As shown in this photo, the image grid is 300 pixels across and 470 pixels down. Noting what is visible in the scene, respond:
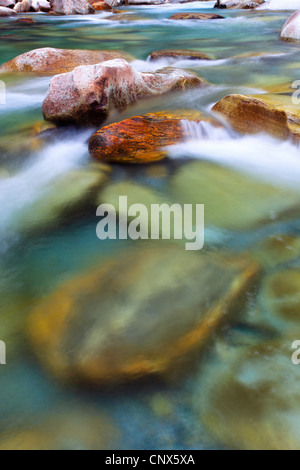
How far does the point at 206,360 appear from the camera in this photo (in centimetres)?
200

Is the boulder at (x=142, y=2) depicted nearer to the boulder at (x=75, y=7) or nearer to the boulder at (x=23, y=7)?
the boulder at (x=23, y=7)

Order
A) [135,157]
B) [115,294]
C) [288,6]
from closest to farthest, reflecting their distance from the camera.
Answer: [115,294]
[135,157]
[288,6]

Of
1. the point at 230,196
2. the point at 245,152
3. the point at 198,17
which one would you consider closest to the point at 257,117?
the point at 245,152

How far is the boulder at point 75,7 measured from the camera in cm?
1981

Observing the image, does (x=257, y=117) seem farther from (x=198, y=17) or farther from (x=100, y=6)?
(x=100, y=6)

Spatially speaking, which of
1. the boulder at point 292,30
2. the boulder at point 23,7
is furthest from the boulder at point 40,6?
the boulder at point 292,30

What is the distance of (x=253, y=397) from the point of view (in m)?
1.78

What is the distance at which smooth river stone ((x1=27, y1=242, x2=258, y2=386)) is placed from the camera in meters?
1.98

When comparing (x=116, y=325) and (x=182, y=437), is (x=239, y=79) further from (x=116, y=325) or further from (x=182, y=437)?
(x=182, y=437)

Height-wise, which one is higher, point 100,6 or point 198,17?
point 100,6

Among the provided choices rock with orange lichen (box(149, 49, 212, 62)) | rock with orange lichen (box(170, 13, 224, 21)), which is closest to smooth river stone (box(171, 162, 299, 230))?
rock with orange lichen (box(149, 49, 212, 62))

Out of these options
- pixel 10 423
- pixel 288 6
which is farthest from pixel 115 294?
pixel 288 6

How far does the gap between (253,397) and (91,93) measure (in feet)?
14.2

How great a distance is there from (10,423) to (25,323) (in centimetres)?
64
